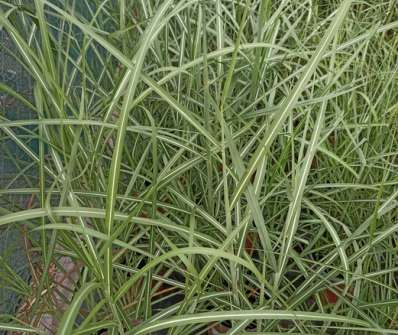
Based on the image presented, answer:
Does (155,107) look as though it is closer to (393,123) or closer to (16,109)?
(16,109)

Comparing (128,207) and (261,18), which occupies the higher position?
(261,18)

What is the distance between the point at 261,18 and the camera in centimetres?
57

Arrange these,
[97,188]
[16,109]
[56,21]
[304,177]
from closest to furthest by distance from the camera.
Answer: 1. [304,177]
2. [97,188]
3. [16,109]
4. [56,21]

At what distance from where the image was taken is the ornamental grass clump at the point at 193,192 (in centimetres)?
45

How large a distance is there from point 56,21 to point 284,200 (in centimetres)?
54

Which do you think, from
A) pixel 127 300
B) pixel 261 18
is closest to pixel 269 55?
pixel 261 18

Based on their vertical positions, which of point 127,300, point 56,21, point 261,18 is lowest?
point 127,300

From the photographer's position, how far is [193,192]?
0.80m

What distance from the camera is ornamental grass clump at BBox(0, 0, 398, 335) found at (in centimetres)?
45

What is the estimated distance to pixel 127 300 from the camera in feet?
2.46

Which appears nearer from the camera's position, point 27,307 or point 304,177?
point 304,177

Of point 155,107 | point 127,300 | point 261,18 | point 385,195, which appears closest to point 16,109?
point 155,107

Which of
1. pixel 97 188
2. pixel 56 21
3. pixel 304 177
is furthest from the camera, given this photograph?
pixel 56 21

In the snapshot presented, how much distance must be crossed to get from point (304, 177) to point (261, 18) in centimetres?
17
